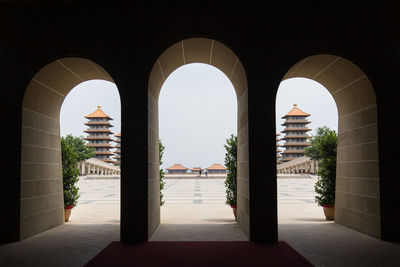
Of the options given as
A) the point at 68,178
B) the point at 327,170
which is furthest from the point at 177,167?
the point at 327,170

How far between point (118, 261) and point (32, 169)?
3415 mm

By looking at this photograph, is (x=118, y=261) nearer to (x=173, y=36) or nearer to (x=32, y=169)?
(x=32, y=169)

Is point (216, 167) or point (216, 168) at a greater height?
point (216, 167)

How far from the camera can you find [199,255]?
5133 millimetres

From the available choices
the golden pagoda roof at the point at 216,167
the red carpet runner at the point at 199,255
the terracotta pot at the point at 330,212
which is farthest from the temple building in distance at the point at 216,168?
the red carpet runner at the point at 199,255

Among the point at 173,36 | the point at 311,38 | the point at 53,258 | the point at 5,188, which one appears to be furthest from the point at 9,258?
the point at 311,38

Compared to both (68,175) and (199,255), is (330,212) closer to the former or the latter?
(199,255)

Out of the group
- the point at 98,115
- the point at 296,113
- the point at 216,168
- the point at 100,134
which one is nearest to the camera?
the point at 296,113

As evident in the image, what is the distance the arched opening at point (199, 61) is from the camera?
643cm

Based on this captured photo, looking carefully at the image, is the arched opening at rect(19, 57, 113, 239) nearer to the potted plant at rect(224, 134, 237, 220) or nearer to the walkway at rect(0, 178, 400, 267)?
the walkway at rect(0, 178, 400, 267)

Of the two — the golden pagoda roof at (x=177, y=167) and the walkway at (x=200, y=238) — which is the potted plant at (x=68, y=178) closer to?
the walkway at (x=200, y=238)

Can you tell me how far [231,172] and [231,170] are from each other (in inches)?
2.4

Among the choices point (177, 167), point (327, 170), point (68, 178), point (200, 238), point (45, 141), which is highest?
point (45, 141)

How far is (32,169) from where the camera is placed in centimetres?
670
